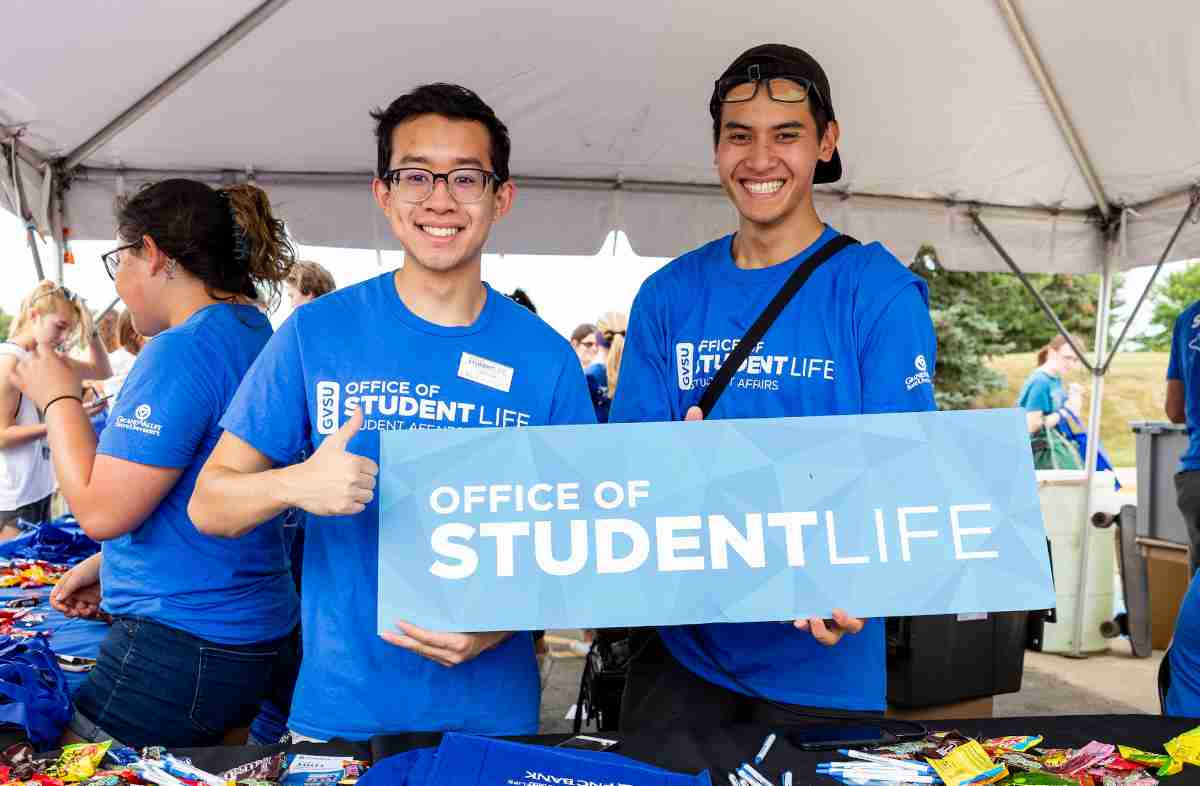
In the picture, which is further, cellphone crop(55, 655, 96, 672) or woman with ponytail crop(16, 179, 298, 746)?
cellphone crop(55, 655, 96, 672)

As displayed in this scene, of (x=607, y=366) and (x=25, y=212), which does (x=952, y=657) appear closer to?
(x=607, y=366)

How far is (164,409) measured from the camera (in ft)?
5.84

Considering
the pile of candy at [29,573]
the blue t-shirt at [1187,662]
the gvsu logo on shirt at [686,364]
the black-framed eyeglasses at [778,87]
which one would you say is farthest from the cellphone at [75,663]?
the blue t-shirt at [1187,662]

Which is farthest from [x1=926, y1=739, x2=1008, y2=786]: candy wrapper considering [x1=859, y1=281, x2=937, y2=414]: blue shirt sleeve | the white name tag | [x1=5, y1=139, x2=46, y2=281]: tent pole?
[x1=5, y1=139, x2=46, y2=281]: tent pole

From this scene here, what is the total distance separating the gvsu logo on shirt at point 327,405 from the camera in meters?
1.49

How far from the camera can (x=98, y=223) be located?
15.0 feet

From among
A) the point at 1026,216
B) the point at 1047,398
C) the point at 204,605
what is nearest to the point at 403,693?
the point at 204,605

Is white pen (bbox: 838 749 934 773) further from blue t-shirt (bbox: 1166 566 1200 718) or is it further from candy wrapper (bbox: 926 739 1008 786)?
blue t-shirt (bbox: 1166 566 1200 718)

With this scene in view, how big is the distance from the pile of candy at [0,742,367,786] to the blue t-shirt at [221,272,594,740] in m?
0.17

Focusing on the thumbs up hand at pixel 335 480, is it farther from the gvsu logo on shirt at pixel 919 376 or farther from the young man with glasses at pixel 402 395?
the gvsu logo on shirt at pixel 919 376

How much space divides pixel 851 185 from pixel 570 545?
168 inches

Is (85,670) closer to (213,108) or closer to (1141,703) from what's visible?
(213,108)

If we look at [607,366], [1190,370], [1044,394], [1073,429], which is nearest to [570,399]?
[607,366]

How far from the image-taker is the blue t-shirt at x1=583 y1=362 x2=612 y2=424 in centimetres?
519
